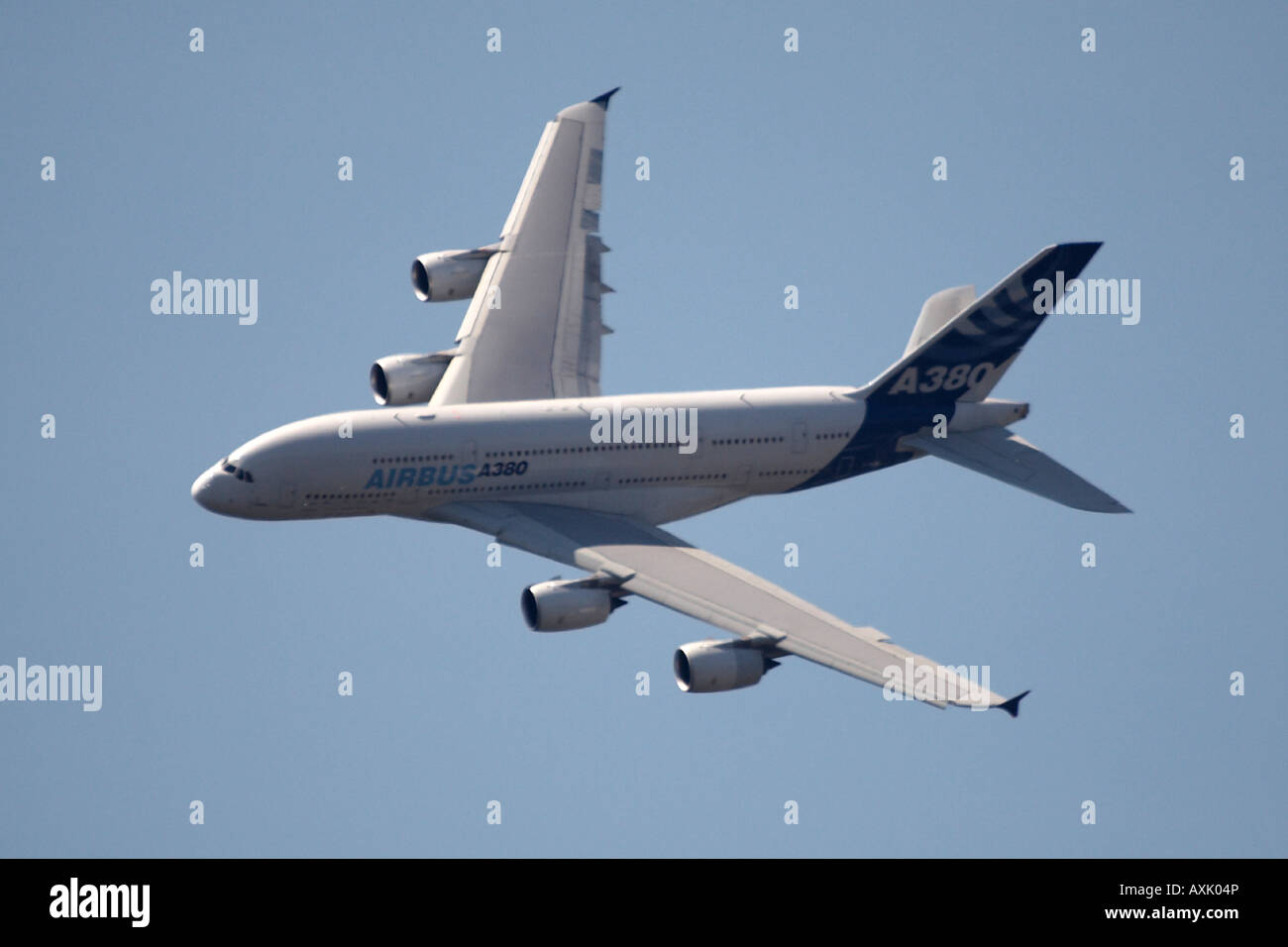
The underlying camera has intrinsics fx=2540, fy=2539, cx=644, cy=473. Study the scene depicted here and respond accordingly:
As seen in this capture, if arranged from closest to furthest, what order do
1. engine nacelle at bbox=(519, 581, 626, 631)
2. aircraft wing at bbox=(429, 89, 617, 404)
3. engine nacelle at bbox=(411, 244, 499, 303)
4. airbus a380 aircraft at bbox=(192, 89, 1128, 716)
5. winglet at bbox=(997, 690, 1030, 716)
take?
winglet at bbox=(997, 690, 1030, 716)
engine nacelle at bbox=(519, 581, 626, 631)
airbus a380 aircraft at bbox=(192, 89, 1128, 716)
aircraft wing at bbox=(429, 89, 617, 404)
engine nacelle at bbox=(411, 244, 499, 303)

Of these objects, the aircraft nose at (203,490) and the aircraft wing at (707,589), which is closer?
the aircraft wing at (707,589)

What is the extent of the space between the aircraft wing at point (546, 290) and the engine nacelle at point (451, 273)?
99 cm

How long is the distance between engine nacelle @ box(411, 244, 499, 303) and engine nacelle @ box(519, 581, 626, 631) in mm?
19450

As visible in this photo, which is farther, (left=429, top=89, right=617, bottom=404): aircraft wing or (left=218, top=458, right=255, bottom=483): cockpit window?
(left=429, top=89, right=617, bottom=404): aircraft wing

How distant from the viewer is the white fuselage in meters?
96.2

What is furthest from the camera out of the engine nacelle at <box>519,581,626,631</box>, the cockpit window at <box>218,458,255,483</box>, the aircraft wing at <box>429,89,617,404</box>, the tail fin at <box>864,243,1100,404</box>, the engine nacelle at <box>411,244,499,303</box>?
the engine nacelle at <box>411,244,499,303</box>

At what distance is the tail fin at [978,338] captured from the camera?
103 m

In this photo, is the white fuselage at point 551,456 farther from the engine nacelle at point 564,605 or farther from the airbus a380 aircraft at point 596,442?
the engine nacelle at point 564,605

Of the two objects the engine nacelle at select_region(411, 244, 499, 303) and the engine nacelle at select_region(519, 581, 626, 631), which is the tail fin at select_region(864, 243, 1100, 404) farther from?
the engine nacelle at select_region(411, 244, 499, 303)

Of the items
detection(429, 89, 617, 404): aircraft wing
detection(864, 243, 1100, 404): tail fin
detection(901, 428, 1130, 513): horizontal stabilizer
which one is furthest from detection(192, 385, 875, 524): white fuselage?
detection(429, 89, 617, 404): aircraft wing

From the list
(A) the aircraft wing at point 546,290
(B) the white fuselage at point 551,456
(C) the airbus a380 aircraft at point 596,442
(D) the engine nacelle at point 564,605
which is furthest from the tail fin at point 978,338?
(D) the engine nacelle at point 564,605

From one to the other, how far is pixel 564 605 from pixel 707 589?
5.39 m

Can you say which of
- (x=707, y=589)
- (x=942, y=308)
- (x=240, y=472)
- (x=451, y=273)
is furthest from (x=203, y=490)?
(x=942, y=308)

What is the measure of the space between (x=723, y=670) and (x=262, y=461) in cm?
1972
